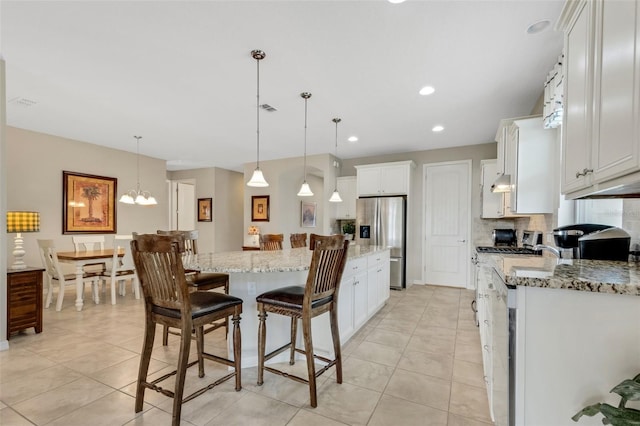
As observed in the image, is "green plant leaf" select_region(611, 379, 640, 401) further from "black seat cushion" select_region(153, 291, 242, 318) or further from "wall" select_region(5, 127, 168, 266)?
"wall" select_region(5, 127, 168, 266)

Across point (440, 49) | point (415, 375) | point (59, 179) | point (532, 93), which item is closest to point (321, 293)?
point (415, 375)

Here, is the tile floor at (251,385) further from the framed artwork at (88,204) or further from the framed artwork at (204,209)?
the framed artwork at (204,209)

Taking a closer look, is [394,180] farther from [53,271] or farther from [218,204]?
[53,271]

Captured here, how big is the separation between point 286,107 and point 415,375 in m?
3.16

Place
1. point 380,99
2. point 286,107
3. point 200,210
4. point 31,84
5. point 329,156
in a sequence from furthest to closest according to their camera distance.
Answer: point 200,210 < point 329,156 < point 286,107 < point 380,99 < point 31,84

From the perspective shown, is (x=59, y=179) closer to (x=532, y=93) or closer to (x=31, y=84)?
(x=31, y=84)

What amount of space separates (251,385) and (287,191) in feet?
16.7

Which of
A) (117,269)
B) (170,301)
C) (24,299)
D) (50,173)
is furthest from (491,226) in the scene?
(50,173)

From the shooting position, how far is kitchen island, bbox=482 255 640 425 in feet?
3.36

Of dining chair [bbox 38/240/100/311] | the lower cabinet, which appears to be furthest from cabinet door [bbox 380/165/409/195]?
dining chair [bbox 38/240/100/311]

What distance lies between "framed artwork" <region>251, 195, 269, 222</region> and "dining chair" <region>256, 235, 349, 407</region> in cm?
468

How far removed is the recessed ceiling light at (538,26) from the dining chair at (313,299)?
208 centimetres

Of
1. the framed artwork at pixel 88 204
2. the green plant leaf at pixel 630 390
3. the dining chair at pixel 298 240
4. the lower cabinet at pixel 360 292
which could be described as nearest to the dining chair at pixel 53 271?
the framed artwork at pixel 88 204

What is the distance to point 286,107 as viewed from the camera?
3613 mm
